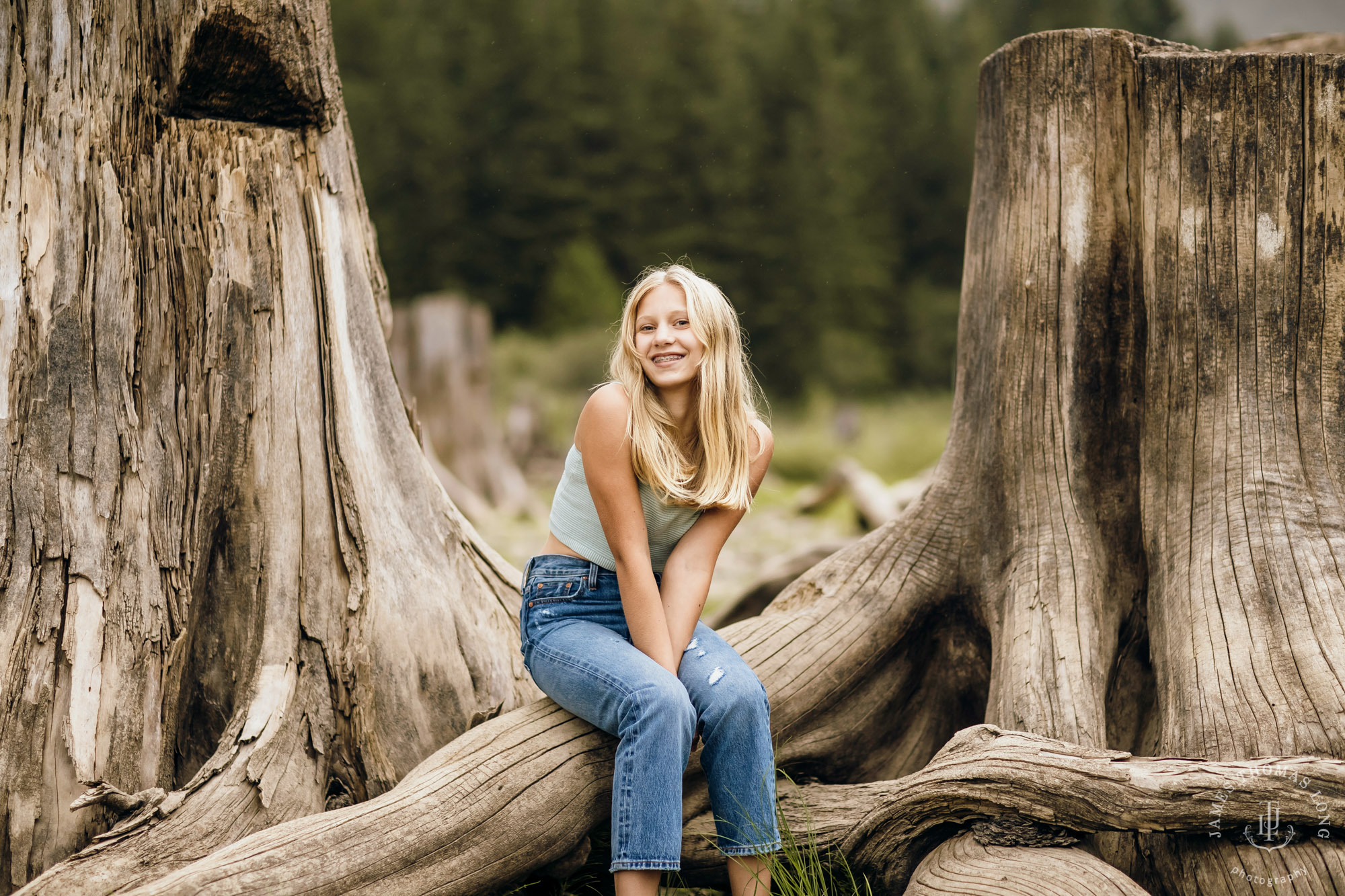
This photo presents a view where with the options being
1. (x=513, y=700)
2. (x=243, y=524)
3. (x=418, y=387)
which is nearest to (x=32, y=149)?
(x=243, y=524)

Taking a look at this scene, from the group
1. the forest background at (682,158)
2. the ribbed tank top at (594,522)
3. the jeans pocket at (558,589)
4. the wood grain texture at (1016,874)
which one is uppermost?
the forest background at (682,158)

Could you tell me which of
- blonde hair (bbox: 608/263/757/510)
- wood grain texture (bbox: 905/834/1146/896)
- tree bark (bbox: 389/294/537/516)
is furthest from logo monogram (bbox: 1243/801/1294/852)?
tree bark (bbox: 389/294/537/516)

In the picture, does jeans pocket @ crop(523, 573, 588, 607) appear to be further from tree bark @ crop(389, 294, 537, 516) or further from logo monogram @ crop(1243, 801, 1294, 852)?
tree bark @ crop(389, 294, 537, 516)

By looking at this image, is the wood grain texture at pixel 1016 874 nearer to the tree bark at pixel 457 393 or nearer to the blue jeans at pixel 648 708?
the blue jeans at pixel 648 708

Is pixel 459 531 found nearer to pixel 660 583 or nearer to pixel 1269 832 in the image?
pixel 660 583

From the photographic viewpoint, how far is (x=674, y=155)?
31.5 meters

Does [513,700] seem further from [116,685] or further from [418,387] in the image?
[418,387]

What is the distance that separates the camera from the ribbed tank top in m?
2.72

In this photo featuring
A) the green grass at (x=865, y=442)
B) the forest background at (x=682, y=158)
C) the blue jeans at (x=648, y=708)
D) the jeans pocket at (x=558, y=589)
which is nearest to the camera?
the blue jeans at (x=648, y=708)

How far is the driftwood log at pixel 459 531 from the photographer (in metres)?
2.40

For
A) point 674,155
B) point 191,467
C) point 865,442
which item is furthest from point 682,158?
point 191,467

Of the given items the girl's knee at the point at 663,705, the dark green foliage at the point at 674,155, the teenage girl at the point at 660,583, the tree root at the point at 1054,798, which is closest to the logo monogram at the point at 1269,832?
the tree root at the point at 1054,798

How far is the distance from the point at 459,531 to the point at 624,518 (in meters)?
0.86

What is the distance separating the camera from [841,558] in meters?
3.33
